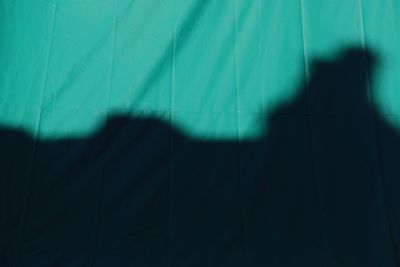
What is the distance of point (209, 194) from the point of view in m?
2.21

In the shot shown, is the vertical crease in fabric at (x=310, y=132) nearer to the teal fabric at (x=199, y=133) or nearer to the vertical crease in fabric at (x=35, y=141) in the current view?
the teal fabric at (x=199, y=133)

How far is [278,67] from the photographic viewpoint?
237 centimetres

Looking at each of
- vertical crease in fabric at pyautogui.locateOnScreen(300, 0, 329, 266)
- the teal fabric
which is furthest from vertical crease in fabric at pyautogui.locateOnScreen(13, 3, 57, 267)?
vertical crease in fabric at pyautogui.locateOnScreen(300, 0, 329, 266)

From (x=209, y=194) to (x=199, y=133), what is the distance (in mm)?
297

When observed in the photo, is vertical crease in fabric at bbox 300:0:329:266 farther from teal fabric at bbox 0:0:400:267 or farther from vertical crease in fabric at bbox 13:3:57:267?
vertical crease in fabric at bbox 13:3:57:267

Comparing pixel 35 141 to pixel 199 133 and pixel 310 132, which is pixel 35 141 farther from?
pixel 310 132

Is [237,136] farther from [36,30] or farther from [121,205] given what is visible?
[36,30]

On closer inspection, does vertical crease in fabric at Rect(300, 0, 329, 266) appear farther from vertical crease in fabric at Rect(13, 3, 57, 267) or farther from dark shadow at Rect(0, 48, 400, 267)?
vertical crease in fabric at Rect(13, 3, 57, 267)

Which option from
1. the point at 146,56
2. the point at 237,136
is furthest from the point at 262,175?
the point at 146,56

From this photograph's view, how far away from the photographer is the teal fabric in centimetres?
214

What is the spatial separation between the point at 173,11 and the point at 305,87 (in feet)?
2.53

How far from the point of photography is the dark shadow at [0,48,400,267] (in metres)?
2.12

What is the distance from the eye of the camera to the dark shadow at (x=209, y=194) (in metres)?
2.12

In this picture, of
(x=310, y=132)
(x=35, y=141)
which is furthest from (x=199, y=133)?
(x=35, y=141)
